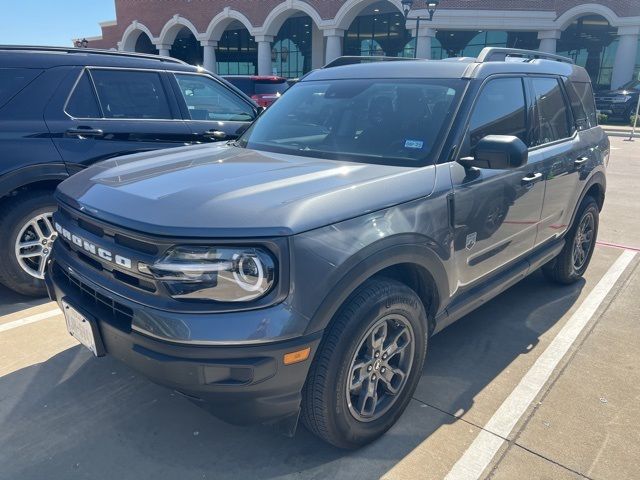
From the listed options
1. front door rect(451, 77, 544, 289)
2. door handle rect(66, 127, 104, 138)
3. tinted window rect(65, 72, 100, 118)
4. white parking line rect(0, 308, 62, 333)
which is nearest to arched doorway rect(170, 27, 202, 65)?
tinted window rect(65, 72, 100, 118)

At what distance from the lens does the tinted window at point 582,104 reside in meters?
4.41

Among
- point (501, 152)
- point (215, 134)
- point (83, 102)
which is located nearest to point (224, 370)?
point (501, 152)

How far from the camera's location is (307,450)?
2.63m

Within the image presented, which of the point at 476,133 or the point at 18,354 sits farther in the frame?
the point at 18,354

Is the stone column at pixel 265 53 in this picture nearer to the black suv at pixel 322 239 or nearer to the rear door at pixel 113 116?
the rear door at pixel 113 116

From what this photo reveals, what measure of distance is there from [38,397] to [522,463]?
264 centimetres

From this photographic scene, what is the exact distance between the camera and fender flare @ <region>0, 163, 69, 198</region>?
155 inches

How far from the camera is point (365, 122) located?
3248 millimetres

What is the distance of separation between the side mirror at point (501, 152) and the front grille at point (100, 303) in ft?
6.42

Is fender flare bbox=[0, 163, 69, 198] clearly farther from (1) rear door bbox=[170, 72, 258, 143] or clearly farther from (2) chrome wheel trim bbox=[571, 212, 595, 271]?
(2) chrome wheel trim bbox=[571, 212, 595, 271]

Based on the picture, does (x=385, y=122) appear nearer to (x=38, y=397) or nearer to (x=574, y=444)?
(x=574, y=444)

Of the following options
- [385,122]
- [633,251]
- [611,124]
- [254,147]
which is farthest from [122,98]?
[611,124]

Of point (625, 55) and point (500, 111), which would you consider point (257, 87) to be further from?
point (625, 55)

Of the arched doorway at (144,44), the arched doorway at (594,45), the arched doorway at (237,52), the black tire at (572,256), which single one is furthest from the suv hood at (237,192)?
the arched doorway at (144,44)
